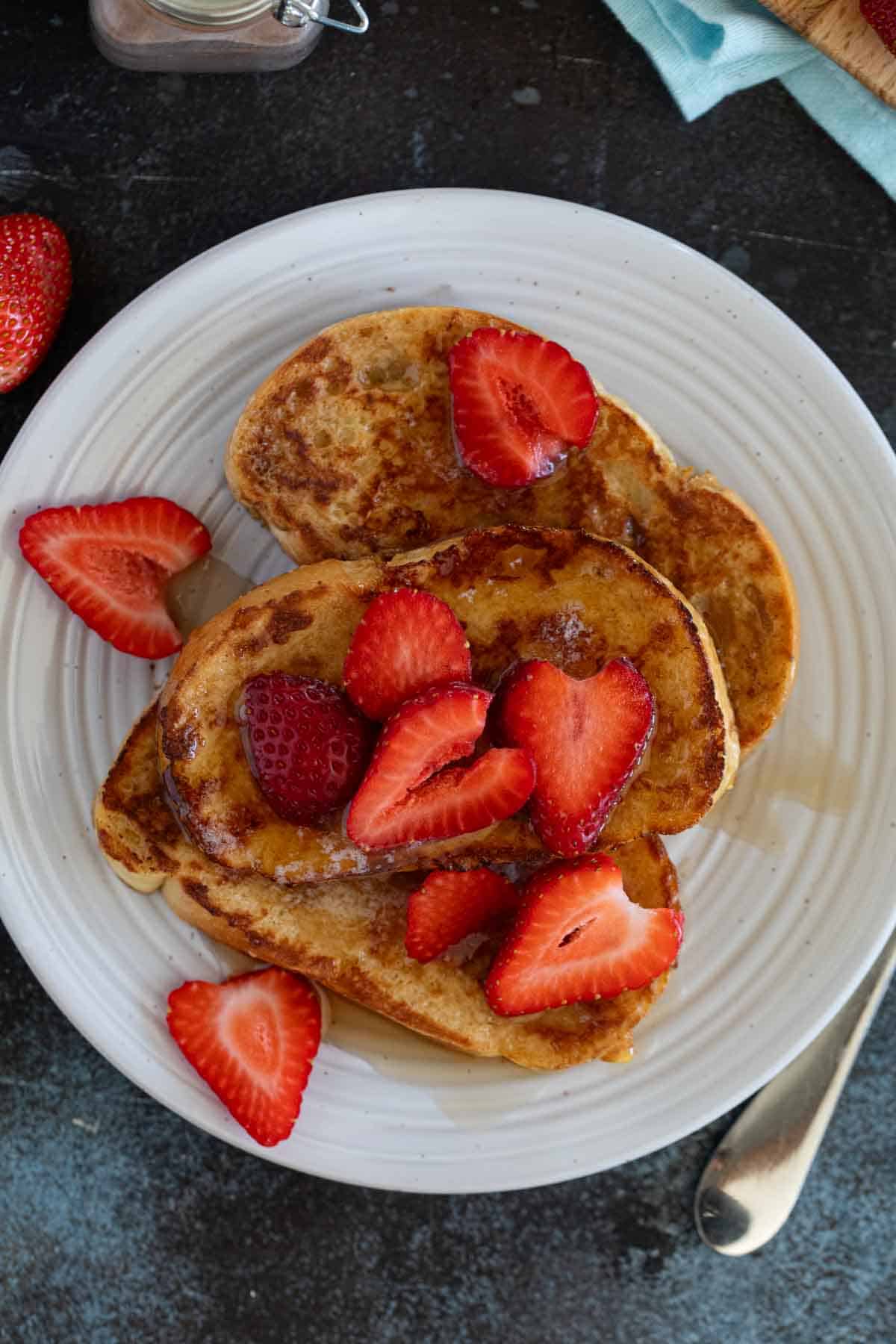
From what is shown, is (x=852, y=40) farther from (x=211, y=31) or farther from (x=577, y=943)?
(x=577, y=943)

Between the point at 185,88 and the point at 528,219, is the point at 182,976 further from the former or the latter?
the point at 185,88

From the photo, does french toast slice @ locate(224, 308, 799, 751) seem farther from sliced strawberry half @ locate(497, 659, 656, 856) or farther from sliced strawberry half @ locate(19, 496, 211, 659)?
sliced strawberry half @ locate(497, 659, 656, 856)

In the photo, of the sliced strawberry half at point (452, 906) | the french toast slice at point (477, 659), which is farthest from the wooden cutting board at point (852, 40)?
the sliced strawberry half at point (452, 906)

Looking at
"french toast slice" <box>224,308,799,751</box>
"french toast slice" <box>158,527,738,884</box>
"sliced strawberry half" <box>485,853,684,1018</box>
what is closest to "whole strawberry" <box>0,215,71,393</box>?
"french toast slice" <box>224,308,799,751</box>

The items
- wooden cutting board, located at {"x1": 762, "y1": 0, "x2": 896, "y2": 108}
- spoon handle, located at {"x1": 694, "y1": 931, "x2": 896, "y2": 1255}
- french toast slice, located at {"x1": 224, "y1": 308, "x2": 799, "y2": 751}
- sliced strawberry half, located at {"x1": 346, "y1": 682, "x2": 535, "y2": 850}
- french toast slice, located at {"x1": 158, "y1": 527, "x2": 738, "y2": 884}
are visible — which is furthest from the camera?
spoon handle, located at {"x1": 694, "y1": 931, "x2": 896, "y2": 1255}

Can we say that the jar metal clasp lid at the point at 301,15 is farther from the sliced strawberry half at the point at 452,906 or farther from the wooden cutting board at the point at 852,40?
the sliced strawberry half at the point at 452,906

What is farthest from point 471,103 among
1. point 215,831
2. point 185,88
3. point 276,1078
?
point 276,1078
